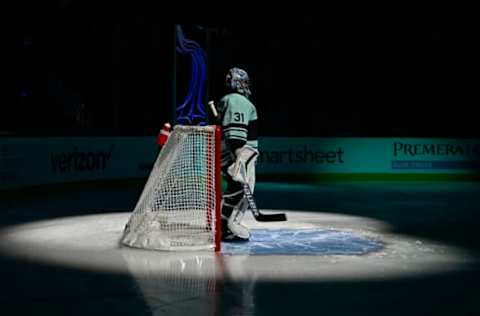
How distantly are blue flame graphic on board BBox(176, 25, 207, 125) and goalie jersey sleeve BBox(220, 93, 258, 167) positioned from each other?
7263mm

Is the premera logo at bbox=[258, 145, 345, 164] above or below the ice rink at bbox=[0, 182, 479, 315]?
above

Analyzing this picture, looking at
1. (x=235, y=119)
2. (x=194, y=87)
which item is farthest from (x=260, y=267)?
(x=194, y=87)

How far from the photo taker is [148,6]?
2002 cm

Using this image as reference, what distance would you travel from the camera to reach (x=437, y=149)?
17.6 metres

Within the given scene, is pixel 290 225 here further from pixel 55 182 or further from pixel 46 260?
pixel 55 182

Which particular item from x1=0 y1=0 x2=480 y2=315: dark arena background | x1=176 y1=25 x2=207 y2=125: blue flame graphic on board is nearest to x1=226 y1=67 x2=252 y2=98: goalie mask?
x1=0 y1=0 x2=480 y2=315: dark arena background

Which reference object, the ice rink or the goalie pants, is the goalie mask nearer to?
the goalie pants

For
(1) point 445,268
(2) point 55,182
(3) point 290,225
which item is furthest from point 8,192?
(1) point 445,268

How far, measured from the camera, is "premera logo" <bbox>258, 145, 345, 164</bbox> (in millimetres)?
17047

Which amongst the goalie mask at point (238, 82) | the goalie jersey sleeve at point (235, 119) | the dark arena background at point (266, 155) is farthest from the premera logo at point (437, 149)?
the goalie jersey sleeve at point (235, 119)

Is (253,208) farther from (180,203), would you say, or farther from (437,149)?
(437,149)

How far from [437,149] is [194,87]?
6.02 meters

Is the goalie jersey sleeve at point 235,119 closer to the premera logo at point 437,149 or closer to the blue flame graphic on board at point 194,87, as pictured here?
the blue flame graphic on board at point 194,87

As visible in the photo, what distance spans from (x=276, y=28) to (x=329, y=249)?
16.7m
